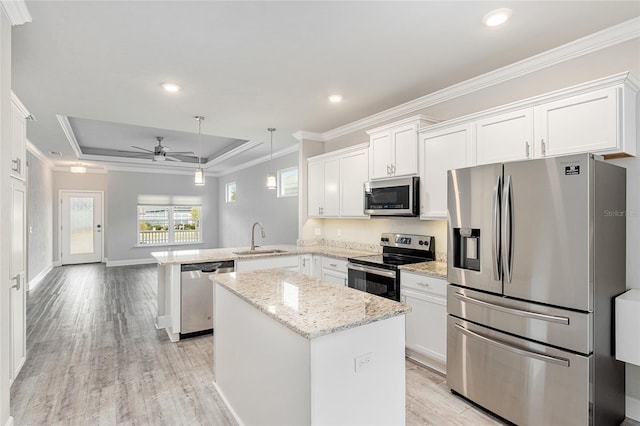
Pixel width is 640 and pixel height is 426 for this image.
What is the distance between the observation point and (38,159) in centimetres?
674

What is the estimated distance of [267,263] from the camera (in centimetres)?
412

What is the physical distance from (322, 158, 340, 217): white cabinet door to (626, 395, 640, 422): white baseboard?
3.23 meters

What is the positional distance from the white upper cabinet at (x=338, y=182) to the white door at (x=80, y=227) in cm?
747

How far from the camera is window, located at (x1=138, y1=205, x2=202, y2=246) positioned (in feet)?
30.7

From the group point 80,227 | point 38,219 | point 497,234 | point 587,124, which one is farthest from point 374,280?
point 80,227

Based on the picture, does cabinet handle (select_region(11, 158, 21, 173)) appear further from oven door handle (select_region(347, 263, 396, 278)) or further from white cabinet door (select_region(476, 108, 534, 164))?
white cabinet door (select_region(476, 108, 534, 164))

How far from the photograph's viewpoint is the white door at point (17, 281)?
2572mm

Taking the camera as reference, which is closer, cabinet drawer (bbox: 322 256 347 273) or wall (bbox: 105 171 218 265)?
cabinet drawer (bbox: 322 256 347 273)

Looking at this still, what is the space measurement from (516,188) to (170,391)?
2974 millimetres

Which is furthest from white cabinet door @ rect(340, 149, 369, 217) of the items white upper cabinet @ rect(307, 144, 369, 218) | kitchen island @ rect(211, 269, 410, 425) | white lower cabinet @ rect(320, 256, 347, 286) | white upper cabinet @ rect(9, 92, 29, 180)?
white upper cabinet @ rect(9, 92, 29, 180)

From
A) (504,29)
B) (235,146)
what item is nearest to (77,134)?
(235,146)

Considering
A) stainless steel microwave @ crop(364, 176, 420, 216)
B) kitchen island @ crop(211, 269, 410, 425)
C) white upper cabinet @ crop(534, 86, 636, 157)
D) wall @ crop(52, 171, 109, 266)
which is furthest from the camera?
wall @ crop(52, 171, 109, 266)

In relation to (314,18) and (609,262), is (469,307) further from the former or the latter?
(314,18)

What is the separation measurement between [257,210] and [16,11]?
5918 mm
